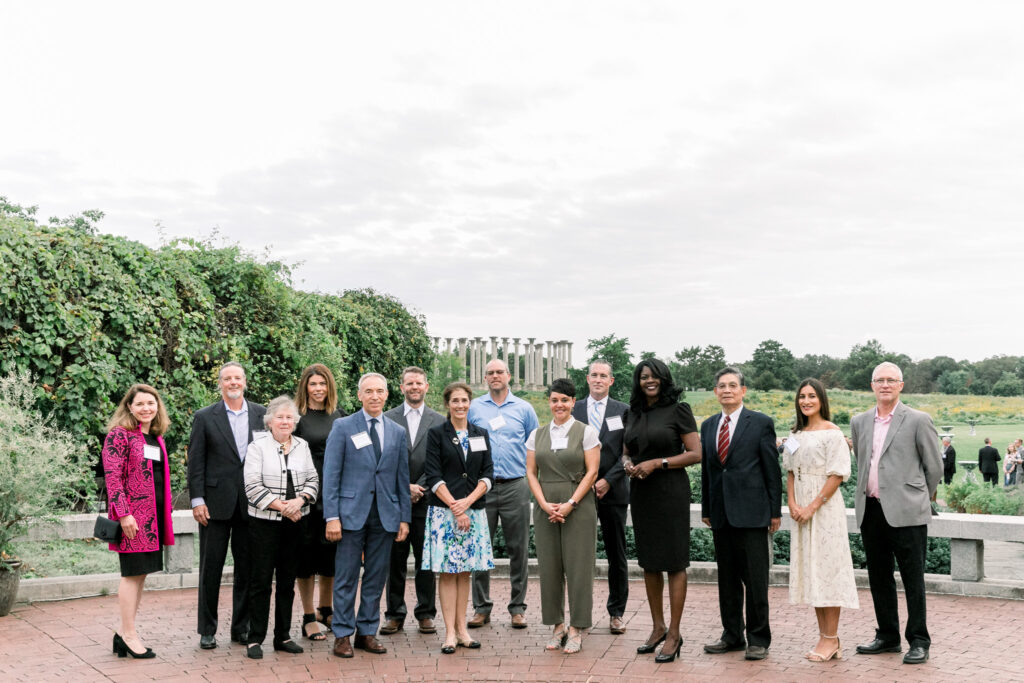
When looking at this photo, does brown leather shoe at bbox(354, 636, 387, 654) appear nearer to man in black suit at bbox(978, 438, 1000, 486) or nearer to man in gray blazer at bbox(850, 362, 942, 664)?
A: man in gray blazer at bbox(850, 362, 942, 664)

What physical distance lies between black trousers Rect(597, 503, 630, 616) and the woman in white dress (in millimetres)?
1333

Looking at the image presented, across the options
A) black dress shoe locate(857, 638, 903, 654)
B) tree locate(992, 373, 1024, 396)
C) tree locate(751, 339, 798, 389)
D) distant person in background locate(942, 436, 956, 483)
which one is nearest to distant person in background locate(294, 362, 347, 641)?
black dress shoe locate(857, 638, 903, 654)

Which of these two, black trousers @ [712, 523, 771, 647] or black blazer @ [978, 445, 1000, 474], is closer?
black trousers @ [712, 523, 771, 647]

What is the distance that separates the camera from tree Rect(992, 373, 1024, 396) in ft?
103

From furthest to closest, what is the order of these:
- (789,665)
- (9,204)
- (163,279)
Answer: (9,204), (163,279), (789,665)

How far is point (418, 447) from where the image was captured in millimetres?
6832

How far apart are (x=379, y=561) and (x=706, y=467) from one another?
2.42 meters

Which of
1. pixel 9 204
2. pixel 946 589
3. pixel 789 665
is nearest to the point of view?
pixel 789 665

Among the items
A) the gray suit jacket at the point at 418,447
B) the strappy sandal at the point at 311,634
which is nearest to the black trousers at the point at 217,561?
the strappy sandal at the point at 311,634

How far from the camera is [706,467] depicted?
20.7 feet

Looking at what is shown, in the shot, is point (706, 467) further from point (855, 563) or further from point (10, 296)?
point (10, 296)

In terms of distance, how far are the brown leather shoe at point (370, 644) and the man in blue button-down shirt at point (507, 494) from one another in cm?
94

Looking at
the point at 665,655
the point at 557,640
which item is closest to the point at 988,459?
the point at 665,655

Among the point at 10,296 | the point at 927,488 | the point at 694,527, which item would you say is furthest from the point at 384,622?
the point at 10,296
